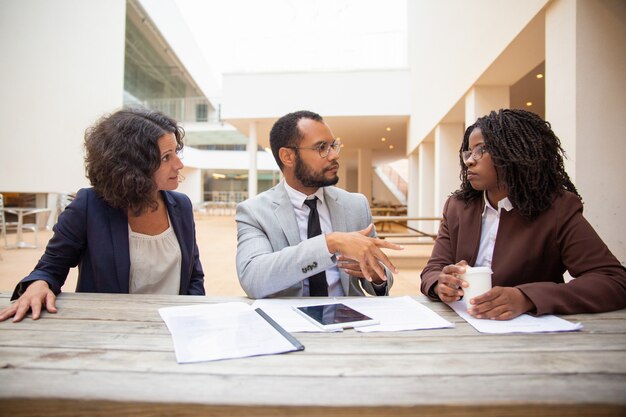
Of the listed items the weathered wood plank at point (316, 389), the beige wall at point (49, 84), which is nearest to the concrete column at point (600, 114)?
the weathered wood plank at point (316, 389)

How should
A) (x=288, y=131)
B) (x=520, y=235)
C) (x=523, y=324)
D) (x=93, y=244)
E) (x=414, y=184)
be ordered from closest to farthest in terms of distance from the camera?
(x=523, y=324)
(x=520, y=235)
(x=93, y=244)
(x=288, y=131)
(x=414, y=184)

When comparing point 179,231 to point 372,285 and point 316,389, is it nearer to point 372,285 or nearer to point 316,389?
point 372,285

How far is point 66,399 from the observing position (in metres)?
0.59

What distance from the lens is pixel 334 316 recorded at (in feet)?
3.28

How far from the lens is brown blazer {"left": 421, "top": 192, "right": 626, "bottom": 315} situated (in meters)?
1.08

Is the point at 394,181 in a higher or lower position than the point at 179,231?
higher

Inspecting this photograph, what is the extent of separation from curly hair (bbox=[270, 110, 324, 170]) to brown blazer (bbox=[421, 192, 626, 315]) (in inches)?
33.1

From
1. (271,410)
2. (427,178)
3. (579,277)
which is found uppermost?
(427,178)

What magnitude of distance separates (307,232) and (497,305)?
0.86 meters

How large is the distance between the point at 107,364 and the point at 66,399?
0.12 metres

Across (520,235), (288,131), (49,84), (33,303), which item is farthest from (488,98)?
(49,84)

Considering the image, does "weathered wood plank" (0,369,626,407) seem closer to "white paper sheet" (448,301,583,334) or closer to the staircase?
"white paper sheet" (448,301,583,334)

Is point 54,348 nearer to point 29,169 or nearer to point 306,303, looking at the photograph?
point 306,303

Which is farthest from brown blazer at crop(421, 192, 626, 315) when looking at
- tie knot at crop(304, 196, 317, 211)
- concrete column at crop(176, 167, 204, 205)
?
concrete column at crop(176, 167, 204, 205)
